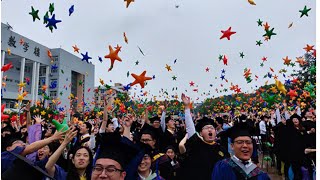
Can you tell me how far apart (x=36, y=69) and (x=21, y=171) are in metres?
45.4

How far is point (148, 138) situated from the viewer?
4.18 metres

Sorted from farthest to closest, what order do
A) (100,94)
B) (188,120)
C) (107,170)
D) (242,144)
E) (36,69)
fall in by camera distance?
(100,94)
(36,69)
(188,120)
(242,144)
(107,170)

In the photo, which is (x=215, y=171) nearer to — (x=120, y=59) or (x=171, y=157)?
(x=171, y=157)

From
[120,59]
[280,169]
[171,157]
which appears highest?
[120,59]

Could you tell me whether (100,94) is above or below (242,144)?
above

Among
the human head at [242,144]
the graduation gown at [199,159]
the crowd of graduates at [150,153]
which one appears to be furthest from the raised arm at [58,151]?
the graduation gown at [199,159]

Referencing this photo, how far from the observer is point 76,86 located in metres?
57.6

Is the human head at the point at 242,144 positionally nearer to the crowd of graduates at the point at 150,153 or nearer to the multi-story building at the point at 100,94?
the crowd of graduates at the point at 150,153

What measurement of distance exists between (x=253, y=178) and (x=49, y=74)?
49.4 meters

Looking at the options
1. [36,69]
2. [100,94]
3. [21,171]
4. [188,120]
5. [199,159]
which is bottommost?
[199,159]

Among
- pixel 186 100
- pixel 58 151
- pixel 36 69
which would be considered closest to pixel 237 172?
pixel 58 151

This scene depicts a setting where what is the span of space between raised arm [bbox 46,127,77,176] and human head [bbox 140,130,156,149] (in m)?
1.47

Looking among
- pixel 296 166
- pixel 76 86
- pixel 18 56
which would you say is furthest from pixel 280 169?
pixel 76 86

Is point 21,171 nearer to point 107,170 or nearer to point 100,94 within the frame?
point 107,170
